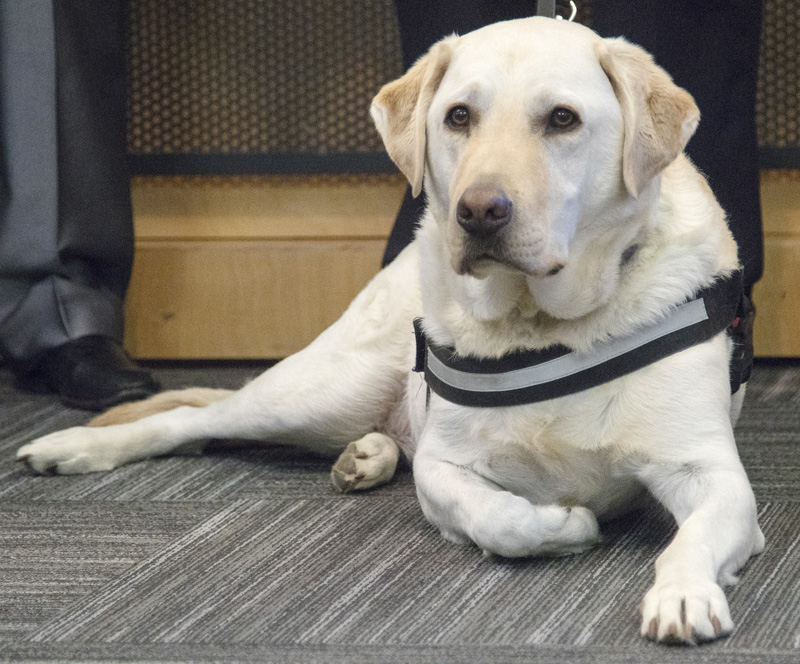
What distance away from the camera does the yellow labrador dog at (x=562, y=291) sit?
140 cm

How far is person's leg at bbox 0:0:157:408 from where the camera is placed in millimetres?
2732

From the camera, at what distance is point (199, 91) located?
3047mm

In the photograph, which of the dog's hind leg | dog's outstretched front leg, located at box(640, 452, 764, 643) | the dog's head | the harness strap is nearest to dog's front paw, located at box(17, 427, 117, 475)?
the dog's hind leg

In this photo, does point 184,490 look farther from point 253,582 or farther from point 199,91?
point 199,91

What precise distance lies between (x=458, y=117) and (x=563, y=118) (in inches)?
6.7

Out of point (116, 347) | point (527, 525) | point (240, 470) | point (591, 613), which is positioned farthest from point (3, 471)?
point (591, 613)

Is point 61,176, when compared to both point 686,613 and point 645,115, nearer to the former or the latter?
point 645,115

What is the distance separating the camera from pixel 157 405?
2285mm

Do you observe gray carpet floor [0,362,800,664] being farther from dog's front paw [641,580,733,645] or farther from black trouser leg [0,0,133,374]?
black trouser leg [0,0,133,374]

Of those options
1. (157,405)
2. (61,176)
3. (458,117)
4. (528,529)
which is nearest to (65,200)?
(61,176)

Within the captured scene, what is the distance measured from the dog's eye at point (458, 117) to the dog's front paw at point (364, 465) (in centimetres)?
72

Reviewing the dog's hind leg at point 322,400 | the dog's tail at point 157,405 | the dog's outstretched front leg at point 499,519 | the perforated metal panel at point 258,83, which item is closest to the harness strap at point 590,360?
the dog's outstretched front leg at point 499,519

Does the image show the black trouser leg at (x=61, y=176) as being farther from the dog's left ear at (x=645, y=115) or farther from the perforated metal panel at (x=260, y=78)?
the dog's left ear at (x=645, y=115)

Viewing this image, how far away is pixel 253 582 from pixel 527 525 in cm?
42
